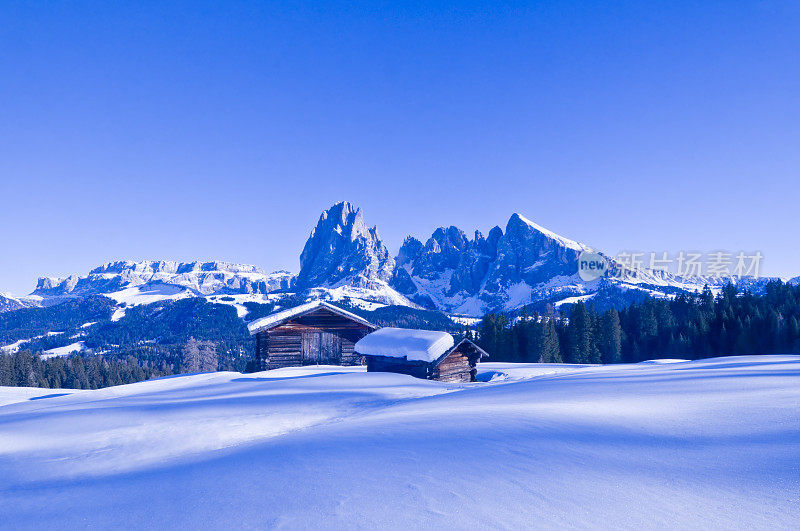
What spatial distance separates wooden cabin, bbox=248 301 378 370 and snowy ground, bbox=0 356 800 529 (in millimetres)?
19663

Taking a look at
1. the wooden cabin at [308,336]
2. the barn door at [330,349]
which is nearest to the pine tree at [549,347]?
the wooden cabin at [308,336]

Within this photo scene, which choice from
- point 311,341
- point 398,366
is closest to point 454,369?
point 398,366

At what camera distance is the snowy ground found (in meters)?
3.01

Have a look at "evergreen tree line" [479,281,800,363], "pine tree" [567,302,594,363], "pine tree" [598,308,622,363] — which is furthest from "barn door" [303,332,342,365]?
"pine tree" [598,308,622,363]

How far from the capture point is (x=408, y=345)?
23.5 m

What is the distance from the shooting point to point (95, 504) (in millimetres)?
3734

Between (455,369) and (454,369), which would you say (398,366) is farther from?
(455,369)

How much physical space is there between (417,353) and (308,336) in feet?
30.0

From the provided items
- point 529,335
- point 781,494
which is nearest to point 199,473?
point 781,494

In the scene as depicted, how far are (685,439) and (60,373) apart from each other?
9536 cm

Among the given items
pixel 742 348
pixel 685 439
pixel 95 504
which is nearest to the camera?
pixel 95 504

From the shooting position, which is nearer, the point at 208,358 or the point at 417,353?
the point at 417,353

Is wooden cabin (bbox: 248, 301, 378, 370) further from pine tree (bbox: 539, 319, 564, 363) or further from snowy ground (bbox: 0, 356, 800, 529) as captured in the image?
pine tree (bbox: 539, 319, 564, 363)

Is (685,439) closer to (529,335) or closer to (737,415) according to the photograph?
(737,415)
